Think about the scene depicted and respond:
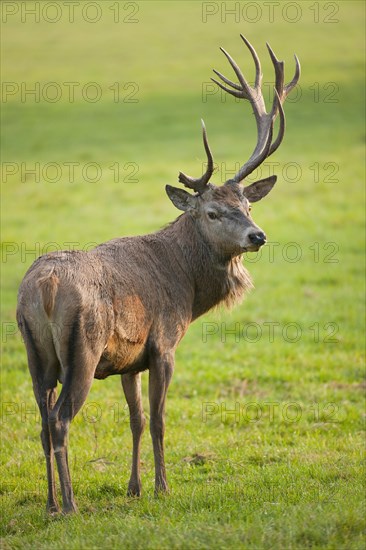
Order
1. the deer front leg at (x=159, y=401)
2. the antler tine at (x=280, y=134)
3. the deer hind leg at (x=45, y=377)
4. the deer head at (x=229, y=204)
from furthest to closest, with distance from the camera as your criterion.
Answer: the antler tine at (x=280, y=134) < the deer head at (x=229, y=204) < the deer front leg at (x=159, y=401) < the deer hind leg at (x=45, y=377)

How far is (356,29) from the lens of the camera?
42969 millimetres

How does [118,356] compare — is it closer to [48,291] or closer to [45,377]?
[45,377]

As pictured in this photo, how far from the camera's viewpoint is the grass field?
7094mm

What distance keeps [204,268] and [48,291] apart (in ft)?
7.17

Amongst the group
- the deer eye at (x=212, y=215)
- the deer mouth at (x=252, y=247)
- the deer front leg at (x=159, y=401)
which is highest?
the deer eye at (x=212, y=215)

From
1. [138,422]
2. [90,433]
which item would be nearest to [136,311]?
[138,422]

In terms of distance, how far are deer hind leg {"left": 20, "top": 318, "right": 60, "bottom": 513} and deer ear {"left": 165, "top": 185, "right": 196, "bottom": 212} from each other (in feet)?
7.51

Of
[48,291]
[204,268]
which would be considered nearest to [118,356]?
[48,291]

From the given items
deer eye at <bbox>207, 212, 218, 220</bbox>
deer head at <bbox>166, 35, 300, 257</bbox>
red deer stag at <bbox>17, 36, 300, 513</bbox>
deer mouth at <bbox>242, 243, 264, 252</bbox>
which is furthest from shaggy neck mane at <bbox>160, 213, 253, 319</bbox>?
deer mouth at <bbox>242, 243, 264, 252</bbox>

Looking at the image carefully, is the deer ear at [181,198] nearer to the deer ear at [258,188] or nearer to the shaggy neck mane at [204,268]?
the shaggy neck mane at [204,268]

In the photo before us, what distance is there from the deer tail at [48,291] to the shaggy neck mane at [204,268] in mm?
1944

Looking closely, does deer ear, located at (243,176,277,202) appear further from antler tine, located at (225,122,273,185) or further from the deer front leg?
the deer front leg

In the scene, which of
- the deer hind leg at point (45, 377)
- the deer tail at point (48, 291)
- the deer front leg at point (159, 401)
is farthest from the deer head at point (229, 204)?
the deer hind leg at point (45, 377)

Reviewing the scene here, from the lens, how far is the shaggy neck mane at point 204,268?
8531mm
